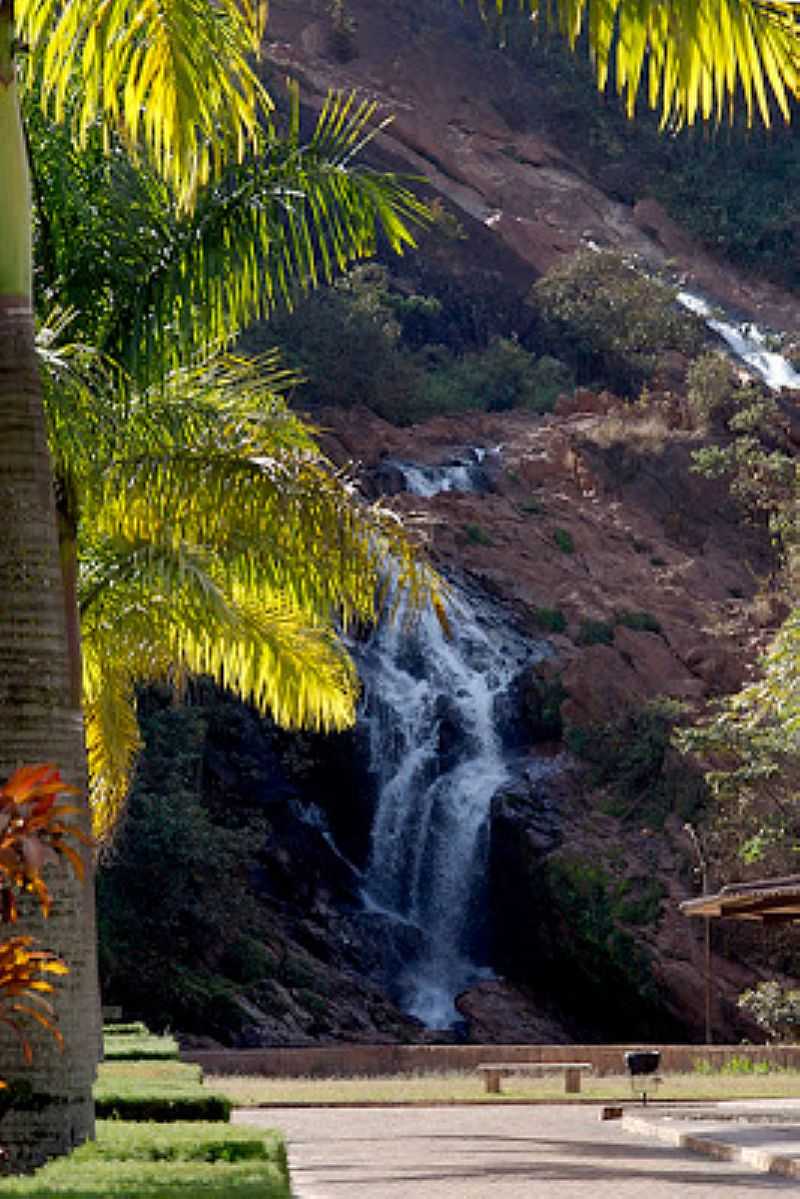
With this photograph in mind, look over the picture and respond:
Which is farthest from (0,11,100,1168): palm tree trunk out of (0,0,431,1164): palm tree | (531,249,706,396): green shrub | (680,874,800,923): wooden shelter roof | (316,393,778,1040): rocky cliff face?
(531,249,706,396): green shrub

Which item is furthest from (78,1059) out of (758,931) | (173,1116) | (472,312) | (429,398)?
(472,312)

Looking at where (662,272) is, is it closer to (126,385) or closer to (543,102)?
(543,102)

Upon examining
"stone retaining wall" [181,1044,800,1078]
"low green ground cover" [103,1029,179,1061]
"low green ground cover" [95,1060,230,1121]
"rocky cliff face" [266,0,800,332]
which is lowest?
"stone retaining wall" [181,1044,800,1078]

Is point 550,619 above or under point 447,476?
under

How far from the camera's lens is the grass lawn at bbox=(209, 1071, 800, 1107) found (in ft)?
75.6

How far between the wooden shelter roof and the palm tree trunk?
33.0 ft

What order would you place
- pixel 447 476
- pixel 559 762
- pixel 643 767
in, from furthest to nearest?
1. pixel 447 476
2. pixel 559 762
3. pixel 643 767

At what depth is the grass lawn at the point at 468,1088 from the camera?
2305 centimetres

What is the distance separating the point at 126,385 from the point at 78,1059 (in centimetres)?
624

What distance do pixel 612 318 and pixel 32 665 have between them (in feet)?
186

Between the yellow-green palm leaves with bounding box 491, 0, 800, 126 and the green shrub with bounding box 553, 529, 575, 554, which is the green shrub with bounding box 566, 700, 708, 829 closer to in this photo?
the green shrub with bounding box 553, 529, 575, 554

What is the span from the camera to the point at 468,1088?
83.1ft

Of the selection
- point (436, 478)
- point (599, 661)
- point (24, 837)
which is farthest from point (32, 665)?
point (436, 478)

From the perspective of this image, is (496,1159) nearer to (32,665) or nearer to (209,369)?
(209,369)
